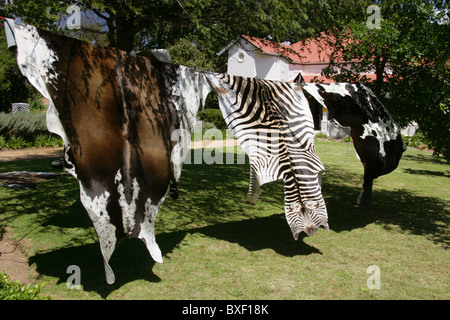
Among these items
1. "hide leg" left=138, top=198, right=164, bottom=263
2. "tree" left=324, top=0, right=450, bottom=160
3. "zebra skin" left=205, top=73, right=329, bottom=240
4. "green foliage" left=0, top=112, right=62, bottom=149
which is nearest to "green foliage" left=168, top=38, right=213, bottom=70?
"green foliage" left=0, top=112, right=62, bottom=149

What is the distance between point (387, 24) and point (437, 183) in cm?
678

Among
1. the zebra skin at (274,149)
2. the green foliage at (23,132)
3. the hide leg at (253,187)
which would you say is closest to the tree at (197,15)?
the zebra skin at (274,149)

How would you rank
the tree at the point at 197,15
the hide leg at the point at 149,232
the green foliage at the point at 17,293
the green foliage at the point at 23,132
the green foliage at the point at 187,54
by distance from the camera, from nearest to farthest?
the green foliage at the point at 17,293 → the hide leg at the point at 149,232 → the tree at the point at 197,15 → the green foliage at the point at 23,132 → the green foliage at the point at 187,54

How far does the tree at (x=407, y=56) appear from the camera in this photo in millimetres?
7566

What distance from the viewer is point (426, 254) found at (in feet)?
21.2

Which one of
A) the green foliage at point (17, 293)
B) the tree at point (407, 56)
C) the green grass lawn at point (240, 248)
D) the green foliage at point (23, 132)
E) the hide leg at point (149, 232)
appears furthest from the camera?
the green foliage at point (23, 132)

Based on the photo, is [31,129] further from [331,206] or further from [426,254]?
[426,254]

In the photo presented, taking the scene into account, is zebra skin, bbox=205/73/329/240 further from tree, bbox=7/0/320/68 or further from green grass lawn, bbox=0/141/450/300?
tree, bbox=7/0/320/68

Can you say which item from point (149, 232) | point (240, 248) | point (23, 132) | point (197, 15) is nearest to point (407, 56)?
point (197, 15)

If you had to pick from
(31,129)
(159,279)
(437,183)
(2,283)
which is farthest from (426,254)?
(31,129)

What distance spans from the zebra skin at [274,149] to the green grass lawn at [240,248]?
0.80 m

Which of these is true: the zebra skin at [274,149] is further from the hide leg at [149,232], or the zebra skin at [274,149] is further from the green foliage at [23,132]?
the green foliage at [23,132]

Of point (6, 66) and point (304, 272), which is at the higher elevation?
point (6, 66)

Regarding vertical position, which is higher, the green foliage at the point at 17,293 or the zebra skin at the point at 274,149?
the zebra skin at the point at 274,149
